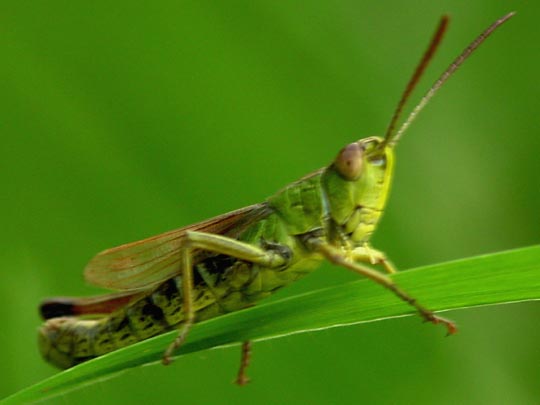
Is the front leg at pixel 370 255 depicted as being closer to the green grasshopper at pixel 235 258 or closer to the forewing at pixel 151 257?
the green grasshopper at pixel 235 258

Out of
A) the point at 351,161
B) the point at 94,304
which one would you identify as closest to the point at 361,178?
the point at 351,161

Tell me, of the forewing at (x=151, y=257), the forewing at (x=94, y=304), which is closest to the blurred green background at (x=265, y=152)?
the forewing at (x=151, y=257)

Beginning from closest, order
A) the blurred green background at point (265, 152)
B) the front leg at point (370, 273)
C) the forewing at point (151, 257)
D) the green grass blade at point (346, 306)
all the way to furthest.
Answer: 1. the green grass blade at point (346, 306)
2. the front leg at point (370, 273)
3. the blurred green background at point (265, 152)
4. the forewing at point (151, 257)

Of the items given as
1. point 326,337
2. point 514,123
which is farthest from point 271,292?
point 514,123

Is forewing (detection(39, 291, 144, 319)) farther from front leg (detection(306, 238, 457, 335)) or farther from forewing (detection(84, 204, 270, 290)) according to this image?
front leg (detection(306, 238, 457, 335))

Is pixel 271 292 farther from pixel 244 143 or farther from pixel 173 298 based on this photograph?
pixel 244 143

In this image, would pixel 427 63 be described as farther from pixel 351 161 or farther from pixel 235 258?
pixel 235 258
